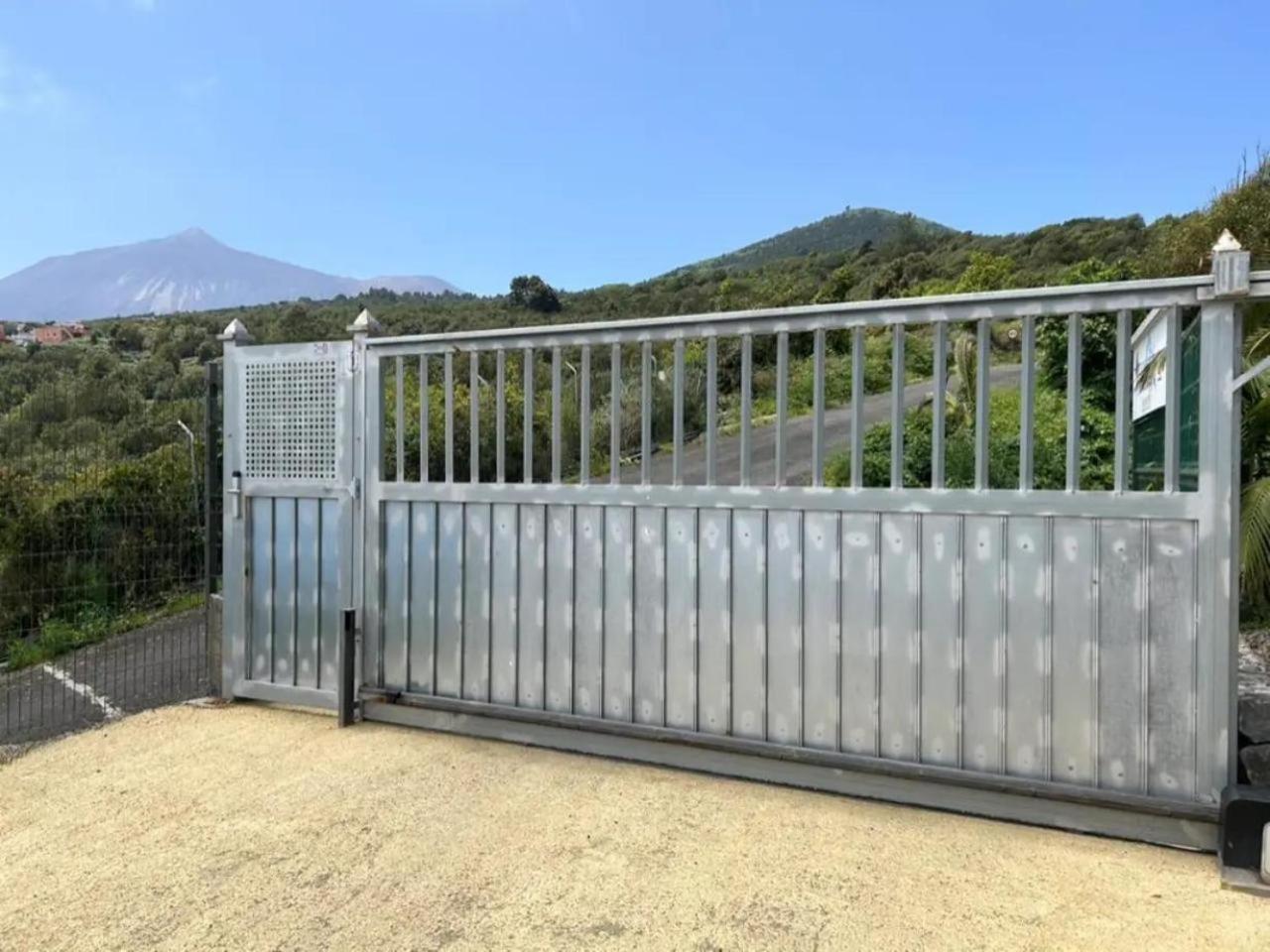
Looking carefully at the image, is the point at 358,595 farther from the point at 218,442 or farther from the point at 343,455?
the point at 218,442

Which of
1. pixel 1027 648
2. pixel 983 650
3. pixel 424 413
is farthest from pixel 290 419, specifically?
pixel 1027 648

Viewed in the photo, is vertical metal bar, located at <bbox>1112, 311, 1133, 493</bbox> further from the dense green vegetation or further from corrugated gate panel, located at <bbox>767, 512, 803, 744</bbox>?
the dense green vegetation

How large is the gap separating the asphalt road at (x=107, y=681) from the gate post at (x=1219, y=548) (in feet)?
17.5

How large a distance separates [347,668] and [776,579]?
2419mm

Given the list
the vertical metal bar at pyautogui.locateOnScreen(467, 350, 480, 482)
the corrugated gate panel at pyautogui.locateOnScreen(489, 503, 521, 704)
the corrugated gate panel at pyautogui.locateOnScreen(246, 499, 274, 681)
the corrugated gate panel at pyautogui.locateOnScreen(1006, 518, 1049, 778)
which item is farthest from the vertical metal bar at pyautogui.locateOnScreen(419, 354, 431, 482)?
the corrugated gate panel at pyautogui.locateOnScreen(1006, 518, 1049, 778)

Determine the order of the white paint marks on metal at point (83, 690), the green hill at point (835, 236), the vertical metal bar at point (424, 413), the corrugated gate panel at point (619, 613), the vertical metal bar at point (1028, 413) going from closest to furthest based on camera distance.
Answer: the vertical metal bar at point (1028, 413) < the corrugated gate panel at point (619, 613) < the vertical metal bar at point (424, 413) < the white paint marks on metal at point (83, 690) < the green hill at point (835, 236)

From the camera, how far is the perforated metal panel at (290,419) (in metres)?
4.75

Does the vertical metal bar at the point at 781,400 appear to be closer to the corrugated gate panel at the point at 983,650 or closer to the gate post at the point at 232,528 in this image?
the corrugated gate panel at the point at 983,650

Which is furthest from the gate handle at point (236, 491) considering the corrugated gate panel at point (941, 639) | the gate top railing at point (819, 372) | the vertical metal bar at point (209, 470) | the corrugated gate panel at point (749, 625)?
the corrugated gate panel at point (941, 639)

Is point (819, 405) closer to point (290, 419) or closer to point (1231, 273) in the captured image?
point (1231, 273)

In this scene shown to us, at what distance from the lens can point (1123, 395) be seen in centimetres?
308

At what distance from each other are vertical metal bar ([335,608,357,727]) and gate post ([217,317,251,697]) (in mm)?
853

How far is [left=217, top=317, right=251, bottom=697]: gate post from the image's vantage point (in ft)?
16.4

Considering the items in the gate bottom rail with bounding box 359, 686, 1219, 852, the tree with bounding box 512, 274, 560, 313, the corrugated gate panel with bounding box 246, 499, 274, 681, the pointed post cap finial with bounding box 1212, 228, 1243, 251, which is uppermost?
the tree with bounding box 512, 274, 560, 313
